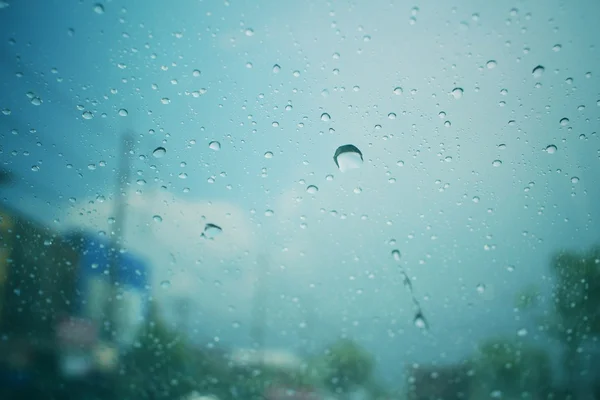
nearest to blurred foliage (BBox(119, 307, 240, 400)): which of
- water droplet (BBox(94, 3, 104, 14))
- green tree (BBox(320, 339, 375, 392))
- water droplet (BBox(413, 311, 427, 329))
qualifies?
green tree (BBox(320, 339, 375, 392))

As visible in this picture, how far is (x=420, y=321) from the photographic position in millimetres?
2592

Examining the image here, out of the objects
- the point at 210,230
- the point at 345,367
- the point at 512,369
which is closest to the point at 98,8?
the point at 210,230

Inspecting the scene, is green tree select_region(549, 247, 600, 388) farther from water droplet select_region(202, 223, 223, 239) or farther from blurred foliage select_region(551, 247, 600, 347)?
water droplet select_region(202, 223, 223, 239)

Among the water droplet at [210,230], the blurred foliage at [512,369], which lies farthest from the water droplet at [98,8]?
the blurred foliage at [512,369]

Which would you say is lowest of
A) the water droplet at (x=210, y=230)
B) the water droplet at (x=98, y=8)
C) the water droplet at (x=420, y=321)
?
the water droplet at (x=420, y=321)

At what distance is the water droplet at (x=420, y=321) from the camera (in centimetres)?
258

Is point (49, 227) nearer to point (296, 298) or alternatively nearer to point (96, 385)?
point (96, 385)

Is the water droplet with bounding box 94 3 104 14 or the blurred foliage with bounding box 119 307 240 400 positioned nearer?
the blurred foliage with bounding box 119 307 240 400

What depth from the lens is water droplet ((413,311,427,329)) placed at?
258 cm

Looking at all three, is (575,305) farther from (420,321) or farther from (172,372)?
(172,372)

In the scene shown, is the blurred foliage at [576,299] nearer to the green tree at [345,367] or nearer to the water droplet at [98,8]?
the green tree at [345,367]

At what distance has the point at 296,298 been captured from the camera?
2.68 meters

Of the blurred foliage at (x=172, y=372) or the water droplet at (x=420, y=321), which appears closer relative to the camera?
the blurred foliage at (x=172, y=372)

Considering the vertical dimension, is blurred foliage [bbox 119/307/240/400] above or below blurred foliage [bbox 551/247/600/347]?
below
